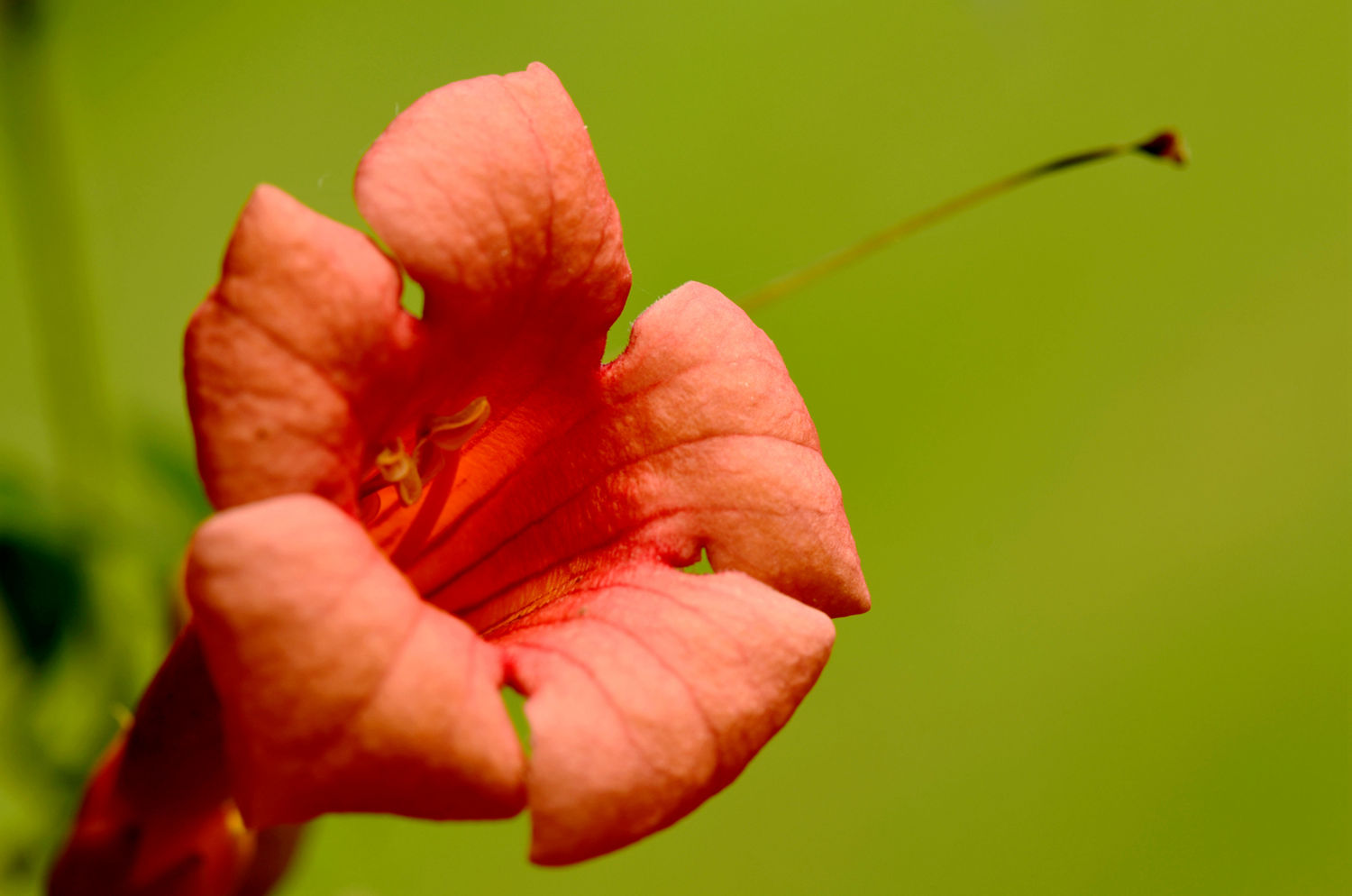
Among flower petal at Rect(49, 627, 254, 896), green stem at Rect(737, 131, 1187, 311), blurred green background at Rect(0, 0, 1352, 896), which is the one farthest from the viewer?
blurred green background at Rect(0, 0, 1352, 896)

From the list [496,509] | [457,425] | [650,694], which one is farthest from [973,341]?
[650,694]

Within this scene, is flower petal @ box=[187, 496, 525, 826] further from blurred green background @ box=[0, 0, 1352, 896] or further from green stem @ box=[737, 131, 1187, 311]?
blurred green background @ box=[0, 0, 1352, 896]

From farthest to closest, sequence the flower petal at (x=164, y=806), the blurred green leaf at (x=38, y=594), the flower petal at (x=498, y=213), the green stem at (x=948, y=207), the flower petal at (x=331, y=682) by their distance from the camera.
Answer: the blurred green leaf at (x=38, y=594), the green stem at (x=948, y=207), the flower petal at (x=164, y=806), the flower petal at (x=498, y=213), the flower petal at (x=331, y=682)

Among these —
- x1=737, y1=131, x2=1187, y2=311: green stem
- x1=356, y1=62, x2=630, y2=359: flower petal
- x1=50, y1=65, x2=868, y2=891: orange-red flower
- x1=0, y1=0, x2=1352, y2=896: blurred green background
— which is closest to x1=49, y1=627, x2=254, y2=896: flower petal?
x1=50, y1=65, x2=868, y2=891: orange-red flower

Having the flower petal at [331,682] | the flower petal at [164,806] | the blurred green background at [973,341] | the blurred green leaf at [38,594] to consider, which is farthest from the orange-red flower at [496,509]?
the blurred green background at [973,341]

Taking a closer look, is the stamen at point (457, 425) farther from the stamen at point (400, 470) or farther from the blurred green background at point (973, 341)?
the blurred green background at point (973, 341)

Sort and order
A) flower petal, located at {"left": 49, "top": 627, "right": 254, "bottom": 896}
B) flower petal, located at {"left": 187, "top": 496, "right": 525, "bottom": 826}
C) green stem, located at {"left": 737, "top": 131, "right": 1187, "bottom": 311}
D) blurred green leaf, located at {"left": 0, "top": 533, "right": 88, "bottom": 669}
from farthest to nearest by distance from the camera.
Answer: blurred green leaf, located at {"left": 0, "top": 533, "right": 88, "bottom": 669} < green stem, located at {"left": 737, "top": 131, "right": 1187, "bottom": 311} < flower petal, located at {"left": 49, "top": 627, "right": 254, "bottom": 896} < flower petal, located at {"left": 187, "top": 496, "right": 525, "bottom": 826}
